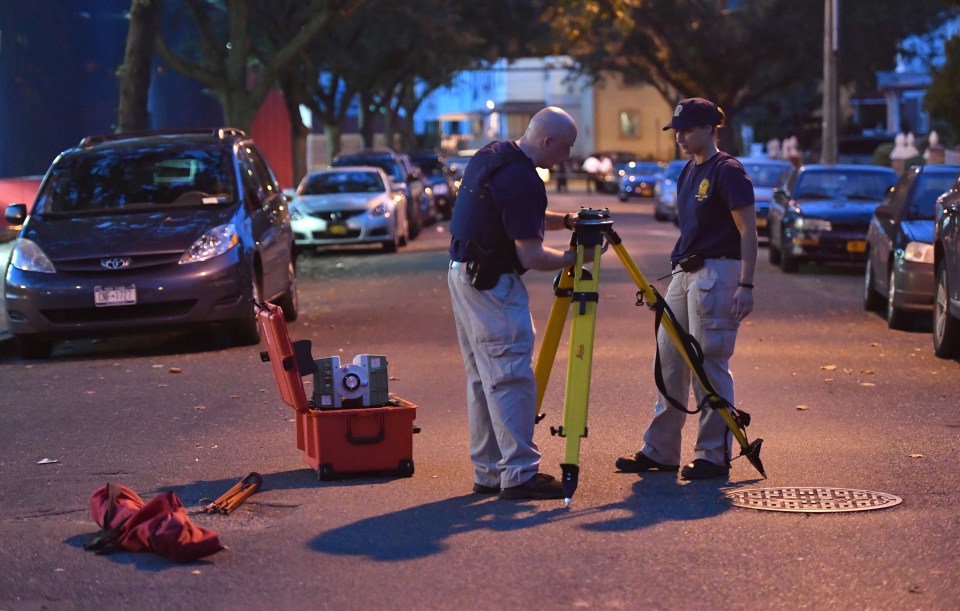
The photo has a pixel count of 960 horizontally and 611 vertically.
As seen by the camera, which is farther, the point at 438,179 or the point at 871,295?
the point at 438,179

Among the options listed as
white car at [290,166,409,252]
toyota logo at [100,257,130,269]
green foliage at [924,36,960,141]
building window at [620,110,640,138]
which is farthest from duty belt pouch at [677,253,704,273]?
building window at [620,110,640,138]

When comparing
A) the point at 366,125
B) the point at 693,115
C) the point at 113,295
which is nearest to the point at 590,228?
the point at 693,115

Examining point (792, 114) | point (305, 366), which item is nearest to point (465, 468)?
point (305, 366)

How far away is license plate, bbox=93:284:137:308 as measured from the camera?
13.5m

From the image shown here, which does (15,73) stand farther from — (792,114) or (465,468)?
(792,114)

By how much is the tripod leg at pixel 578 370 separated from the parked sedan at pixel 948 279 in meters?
5.98

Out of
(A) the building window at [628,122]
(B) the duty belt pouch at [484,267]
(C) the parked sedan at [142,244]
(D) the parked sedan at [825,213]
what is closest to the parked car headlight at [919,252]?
(C) the parked sedan at [142,244]

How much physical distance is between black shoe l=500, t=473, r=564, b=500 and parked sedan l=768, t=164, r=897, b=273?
14.7 metres

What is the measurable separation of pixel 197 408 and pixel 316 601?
5.05 meters

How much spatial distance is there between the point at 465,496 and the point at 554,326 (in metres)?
0.92

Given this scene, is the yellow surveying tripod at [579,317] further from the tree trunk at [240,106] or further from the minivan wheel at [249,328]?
the tree trunk at [240,106]

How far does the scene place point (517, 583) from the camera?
6102mm

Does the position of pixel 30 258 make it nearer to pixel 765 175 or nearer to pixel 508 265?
pixel 508 265

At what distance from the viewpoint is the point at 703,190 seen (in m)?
8.15
